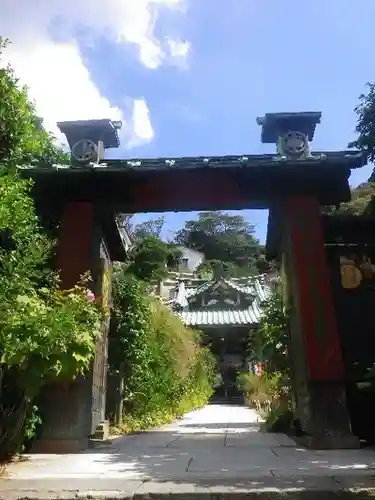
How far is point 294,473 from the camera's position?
3996 millimetres

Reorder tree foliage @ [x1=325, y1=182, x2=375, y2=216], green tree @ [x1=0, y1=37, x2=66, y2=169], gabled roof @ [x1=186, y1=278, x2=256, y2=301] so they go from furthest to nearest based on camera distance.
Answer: gabled roof @ [x1=186, y1=278, x2=256, y2=301] → tree foliage @ [x1=325, y1=182, x2=375, y2=216] → green tree @ [x1=0, y1=37, x2=66, y2=169]

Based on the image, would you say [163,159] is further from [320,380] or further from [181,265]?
[181,265]

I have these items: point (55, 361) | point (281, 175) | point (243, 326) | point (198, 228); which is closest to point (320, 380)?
point (281, 175)

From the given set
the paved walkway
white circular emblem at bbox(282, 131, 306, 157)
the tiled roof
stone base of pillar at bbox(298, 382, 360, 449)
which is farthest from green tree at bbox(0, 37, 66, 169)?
the tiled roof

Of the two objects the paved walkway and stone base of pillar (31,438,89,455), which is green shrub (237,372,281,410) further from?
stone base of pillar (31,438,89,455)

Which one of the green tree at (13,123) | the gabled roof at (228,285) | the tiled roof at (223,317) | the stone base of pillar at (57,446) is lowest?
the stone base of pillar at (57,446)

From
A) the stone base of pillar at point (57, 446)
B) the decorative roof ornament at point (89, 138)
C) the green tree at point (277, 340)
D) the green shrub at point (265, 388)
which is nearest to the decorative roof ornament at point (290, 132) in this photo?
the decorative roof ornament at point (89, 138)

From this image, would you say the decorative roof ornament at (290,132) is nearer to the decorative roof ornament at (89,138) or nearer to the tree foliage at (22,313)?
the decorative roof ornament at (89,138)

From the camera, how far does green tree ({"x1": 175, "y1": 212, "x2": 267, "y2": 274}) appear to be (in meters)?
55.4

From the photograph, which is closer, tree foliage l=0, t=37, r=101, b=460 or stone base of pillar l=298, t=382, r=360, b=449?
tree foliage l=0, t=37, r=101, b=460

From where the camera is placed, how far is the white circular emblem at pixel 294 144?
7109 mm

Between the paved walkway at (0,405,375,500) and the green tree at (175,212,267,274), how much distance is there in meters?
49.0

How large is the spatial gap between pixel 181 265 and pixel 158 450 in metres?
44.4

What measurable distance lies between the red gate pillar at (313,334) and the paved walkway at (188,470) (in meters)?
0.43
